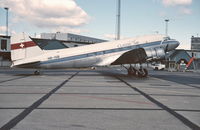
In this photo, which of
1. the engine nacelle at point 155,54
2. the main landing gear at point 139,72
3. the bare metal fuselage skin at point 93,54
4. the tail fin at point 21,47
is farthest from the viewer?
the main landing gear at point 139,72

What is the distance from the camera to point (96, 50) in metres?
26.2

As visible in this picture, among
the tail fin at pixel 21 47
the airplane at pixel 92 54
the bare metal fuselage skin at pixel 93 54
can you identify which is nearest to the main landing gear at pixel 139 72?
the airplane at pixel 92 54

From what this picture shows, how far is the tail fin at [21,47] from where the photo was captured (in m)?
24.5

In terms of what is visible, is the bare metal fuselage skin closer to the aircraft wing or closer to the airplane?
the airplane

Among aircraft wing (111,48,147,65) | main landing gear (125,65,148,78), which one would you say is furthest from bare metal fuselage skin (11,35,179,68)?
main landing gear (125,65,148,78)

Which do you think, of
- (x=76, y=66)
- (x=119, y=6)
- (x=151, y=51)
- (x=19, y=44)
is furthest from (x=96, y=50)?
(x=119, y=6)

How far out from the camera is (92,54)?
25.9 metres

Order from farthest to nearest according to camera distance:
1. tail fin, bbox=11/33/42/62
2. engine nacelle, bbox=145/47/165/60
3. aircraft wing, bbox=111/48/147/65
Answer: engine nacelle, bbox=145/47/165/60 → tail fin, bbox=11/33/42/62 → aircraft wing, bbox=111/48/147/65

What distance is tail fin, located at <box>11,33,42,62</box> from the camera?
24484 mm

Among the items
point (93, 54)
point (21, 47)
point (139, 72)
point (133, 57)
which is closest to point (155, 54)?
point (133, 57)

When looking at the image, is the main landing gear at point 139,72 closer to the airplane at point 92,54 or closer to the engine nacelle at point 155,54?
the airplane at point 92,54

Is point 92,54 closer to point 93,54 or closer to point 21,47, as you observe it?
point 93,54

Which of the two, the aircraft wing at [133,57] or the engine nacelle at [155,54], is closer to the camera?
the aircraft wing at [133,57]

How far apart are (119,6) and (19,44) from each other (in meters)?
27.3
